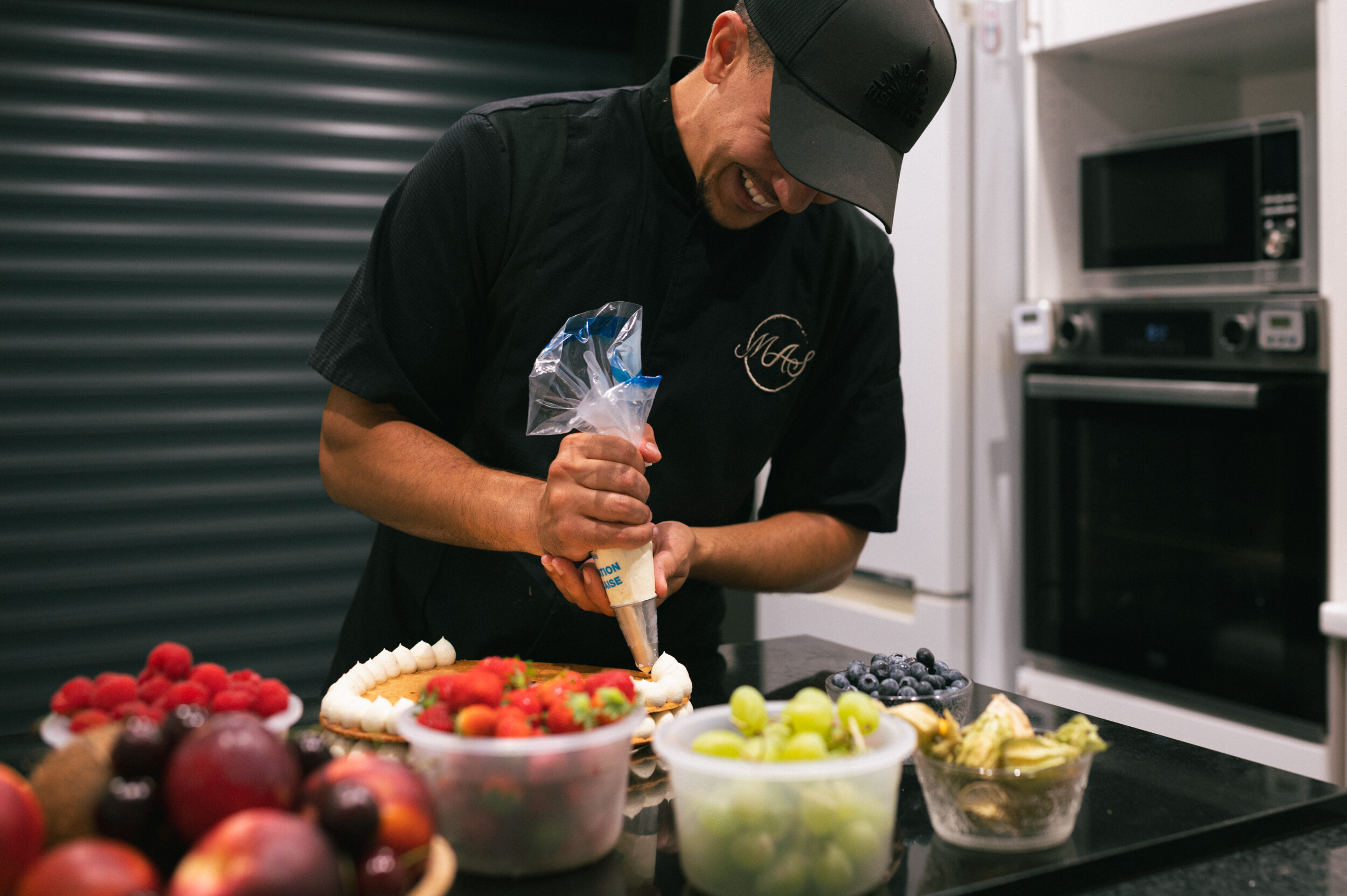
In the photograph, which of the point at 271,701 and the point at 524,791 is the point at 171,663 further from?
the point at 524,791

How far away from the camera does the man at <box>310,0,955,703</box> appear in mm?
1373

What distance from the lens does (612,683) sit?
937 millimetres

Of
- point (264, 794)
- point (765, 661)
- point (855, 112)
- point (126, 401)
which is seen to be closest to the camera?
point (264, 794)

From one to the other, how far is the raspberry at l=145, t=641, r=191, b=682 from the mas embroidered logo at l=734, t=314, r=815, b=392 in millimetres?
934

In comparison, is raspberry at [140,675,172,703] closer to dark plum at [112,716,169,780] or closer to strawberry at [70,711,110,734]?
strawberry at [70,711,110,734]

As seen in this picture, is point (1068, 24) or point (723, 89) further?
point (1068, 24)

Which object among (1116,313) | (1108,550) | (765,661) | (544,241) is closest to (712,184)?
(544,241)

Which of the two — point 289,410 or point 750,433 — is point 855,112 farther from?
point 289,410

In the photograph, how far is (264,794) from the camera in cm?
68

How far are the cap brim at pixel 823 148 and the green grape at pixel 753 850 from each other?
2.58ft

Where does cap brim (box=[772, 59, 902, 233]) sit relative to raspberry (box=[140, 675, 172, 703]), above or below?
above

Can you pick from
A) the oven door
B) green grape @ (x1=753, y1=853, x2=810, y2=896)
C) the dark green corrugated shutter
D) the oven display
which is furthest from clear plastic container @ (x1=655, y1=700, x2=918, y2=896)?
the dark green corrugated shutter

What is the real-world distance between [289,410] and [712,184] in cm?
217

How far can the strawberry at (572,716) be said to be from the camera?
859mm
